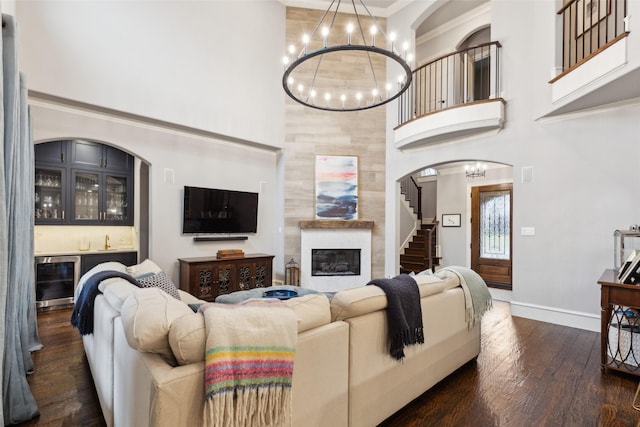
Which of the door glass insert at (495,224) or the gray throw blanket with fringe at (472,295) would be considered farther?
the door glass insert at (495,224)

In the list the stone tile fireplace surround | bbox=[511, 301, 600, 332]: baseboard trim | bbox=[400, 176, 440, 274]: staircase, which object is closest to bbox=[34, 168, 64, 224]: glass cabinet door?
the stone tile fireplace surround

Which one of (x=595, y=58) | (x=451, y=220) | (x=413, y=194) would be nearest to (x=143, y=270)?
(x=595, y=58)

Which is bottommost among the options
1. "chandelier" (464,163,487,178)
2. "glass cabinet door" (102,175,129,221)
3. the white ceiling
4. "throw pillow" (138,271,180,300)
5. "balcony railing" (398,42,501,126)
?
"throw pillow" (138,271,180,300)

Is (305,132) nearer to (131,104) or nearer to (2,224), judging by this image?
(131,104)

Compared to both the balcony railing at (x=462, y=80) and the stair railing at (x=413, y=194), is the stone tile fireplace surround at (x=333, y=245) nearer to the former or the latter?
the balcony railing at (x=462, y=80)

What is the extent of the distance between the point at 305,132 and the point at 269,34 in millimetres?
1914

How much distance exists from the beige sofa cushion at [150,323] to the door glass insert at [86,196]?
5.01 m

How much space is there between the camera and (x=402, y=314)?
6.63 feet

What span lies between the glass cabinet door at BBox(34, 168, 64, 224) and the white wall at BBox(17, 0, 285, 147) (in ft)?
5.87

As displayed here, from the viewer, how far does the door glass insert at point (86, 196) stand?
5.41m

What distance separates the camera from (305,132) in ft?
21.0

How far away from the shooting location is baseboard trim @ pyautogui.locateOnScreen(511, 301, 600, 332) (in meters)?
4.07

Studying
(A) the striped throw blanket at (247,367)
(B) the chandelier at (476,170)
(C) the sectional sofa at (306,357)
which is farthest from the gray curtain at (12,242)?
(B) the chandelier at (476,170)

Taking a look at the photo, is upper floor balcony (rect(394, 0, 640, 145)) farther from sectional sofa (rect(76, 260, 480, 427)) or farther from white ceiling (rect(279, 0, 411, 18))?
sectional sofa (rect(76, 260, 480, 427))
